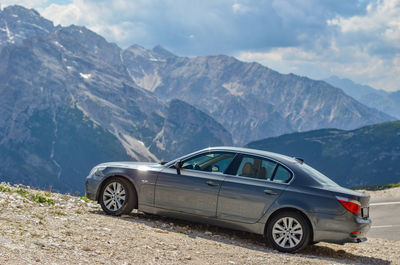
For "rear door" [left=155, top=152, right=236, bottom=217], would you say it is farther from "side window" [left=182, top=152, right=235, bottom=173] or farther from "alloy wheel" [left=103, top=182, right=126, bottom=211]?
"alloy wheel" [left=103, top=182, right=126, bottom=211]

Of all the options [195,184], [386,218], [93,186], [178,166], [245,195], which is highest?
[178,166]

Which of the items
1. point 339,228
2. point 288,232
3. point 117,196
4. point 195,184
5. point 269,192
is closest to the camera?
point 339,228

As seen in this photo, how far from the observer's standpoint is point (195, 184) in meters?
9.17

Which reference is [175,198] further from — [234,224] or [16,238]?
[16,238]

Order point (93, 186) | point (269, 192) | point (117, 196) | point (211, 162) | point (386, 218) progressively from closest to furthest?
point (269, 192)
point (211, 162)
point (117, 196)
point (93, 186)
point (386, 218)

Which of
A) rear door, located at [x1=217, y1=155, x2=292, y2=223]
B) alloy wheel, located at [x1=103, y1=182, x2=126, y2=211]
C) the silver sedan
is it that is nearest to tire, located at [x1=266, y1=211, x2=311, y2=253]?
the silver sedan

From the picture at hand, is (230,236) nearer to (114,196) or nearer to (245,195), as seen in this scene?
(245,195)

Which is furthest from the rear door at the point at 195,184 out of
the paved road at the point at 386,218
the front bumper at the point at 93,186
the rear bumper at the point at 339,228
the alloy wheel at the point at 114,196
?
the paved road at the point at 386,218

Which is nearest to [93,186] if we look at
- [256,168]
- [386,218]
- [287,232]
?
[256,168]

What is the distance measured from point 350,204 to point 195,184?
3.03m

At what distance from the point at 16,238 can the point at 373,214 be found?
15.7 m

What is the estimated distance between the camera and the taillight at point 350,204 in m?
8.29

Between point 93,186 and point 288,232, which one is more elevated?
point 93,186

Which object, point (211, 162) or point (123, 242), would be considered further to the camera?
point (211, 162)
